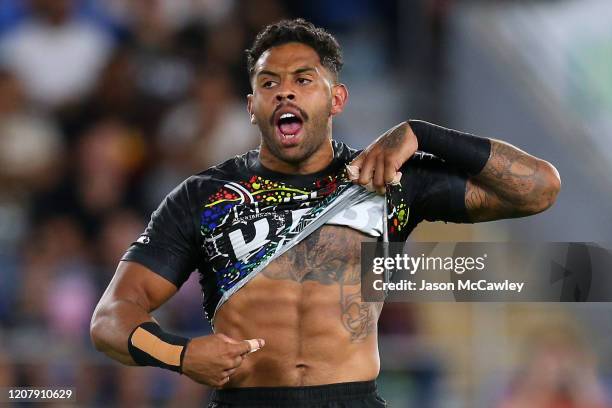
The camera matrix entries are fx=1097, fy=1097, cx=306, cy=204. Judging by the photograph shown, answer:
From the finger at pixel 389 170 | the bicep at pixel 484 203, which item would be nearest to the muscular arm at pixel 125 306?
the finger at pixel 389 170

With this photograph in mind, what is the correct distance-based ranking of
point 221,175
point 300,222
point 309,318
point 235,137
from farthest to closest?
1. point 235,137
2. point 221,175
3. point 300,222
4. point 309,318

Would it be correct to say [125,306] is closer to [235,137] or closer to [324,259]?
[324,259]

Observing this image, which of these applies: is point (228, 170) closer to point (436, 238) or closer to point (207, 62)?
point (436, 238)

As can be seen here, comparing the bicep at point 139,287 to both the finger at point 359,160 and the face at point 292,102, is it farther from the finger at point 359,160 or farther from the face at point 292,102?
the finger at point 359,160

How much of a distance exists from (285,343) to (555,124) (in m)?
4.33

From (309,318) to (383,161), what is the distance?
59cm

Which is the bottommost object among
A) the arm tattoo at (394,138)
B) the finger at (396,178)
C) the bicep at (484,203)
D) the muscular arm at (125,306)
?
the muscular arm at (125,306)

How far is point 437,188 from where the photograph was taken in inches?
156

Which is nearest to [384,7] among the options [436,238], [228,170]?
[436,238]

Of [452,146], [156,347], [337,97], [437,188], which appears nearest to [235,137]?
[337,97]

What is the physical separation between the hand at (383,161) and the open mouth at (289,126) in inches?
10.5

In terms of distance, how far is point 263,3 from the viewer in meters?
8.21

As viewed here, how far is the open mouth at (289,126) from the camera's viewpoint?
155 inches

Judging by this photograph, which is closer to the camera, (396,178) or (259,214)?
(396,178)
